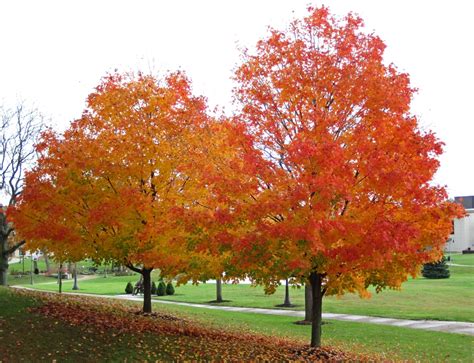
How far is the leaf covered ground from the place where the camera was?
12.5 m

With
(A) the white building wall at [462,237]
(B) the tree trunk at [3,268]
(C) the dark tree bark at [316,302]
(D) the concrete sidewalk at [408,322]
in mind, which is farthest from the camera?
(A) the white building wall at [462,237]

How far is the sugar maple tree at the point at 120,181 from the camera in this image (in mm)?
16500

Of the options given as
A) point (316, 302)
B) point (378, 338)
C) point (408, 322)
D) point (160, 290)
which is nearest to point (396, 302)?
point (408, 322)

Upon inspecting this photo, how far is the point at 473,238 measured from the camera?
10394cm

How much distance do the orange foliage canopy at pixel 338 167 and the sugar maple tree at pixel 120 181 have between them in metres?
3.71

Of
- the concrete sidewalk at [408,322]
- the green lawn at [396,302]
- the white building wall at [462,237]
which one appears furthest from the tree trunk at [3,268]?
the white building wall at [462,237]

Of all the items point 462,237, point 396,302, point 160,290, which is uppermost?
point 462,237

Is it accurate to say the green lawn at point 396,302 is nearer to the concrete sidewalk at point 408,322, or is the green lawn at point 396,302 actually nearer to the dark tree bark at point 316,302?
the concrete sidewalk at point 408,322

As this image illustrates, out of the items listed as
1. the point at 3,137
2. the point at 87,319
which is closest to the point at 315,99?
the point at 87,319

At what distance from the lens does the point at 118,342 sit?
44.8ft

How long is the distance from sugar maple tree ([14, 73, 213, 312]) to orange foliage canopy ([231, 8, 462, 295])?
3706mm

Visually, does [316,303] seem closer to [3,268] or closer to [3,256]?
[3,256]

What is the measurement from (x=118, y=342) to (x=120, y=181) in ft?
18.2

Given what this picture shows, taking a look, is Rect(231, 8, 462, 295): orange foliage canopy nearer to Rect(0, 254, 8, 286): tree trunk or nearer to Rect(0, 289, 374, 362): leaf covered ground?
Rect(0, 289, 374, 362): leaf covered ground
